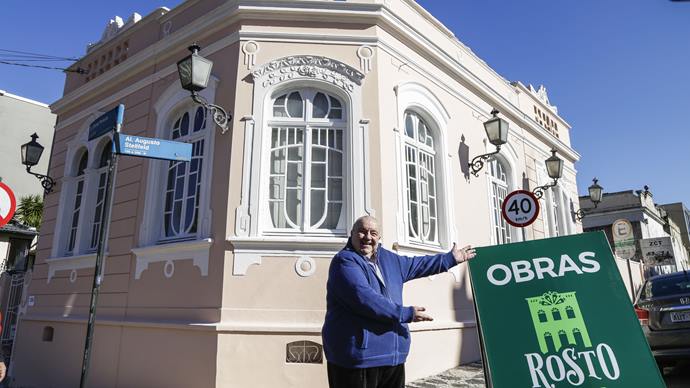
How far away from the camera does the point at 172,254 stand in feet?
22.0

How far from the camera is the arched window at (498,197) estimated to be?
9.34 meters

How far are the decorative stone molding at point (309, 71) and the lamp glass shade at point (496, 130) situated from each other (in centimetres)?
312

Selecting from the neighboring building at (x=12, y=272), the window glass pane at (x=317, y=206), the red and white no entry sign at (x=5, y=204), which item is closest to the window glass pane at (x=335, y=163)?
the window glass pane at (x=317, y=206)

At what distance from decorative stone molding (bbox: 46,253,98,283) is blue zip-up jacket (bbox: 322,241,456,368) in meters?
6.37

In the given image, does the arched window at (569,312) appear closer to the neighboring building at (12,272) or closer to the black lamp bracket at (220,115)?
the black lamp bracket at (220,115)

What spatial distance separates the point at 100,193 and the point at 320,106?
17.1ft

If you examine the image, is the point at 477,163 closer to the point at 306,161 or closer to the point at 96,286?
the point at 306,161

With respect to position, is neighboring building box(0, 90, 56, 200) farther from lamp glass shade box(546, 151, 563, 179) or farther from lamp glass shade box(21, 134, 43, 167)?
lamp glass shade box(546, 151, 563, 179)

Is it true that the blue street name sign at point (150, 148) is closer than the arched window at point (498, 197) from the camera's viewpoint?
Yes

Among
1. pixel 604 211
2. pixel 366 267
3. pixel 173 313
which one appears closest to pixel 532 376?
pixel 366 267

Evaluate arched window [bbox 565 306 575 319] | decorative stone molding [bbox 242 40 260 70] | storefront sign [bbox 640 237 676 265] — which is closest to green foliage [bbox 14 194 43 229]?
decorative stone molding [bbox 242 40 260 70]

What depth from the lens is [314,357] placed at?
5.61 metres

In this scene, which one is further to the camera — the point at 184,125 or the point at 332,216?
the point at 184,125

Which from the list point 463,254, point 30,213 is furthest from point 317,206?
point 30,213
